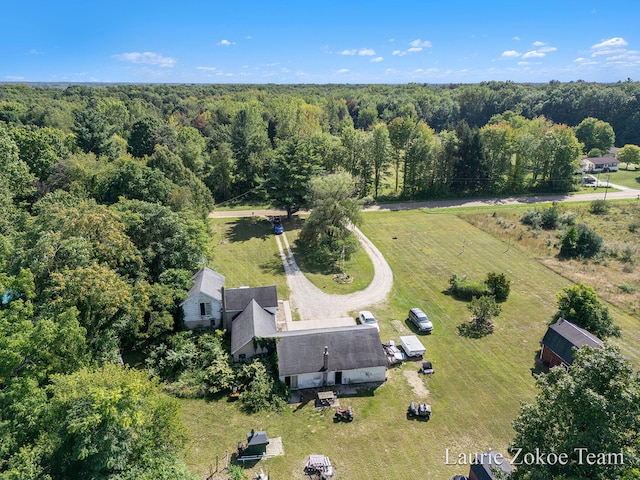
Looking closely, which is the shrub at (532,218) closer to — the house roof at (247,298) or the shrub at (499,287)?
the shrub at (499,287)

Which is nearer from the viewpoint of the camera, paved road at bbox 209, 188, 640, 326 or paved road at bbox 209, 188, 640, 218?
paved road at bbox 209, 188, 640, 326

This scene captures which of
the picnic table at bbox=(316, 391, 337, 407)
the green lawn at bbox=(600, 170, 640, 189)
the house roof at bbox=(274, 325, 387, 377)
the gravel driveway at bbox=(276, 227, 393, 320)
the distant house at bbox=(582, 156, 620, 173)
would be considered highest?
the distant house at bbox=(582, 156, 620, 173)

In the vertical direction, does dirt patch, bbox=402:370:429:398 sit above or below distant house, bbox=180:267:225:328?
below

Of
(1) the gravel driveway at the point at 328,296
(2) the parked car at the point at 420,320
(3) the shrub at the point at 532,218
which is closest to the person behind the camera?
(2) the parked car at the point at 420,320

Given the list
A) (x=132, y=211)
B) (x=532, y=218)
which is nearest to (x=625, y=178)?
(x=532, y=218)

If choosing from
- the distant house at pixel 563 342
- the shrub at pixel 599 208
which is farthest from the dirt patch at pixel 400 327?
the shrub at pixel 599 208

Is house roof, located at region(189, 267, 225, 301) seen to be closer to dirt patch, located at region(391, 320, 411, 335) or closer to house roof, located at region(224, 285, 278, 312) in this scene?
house roof, located at region(224, 285, 278, 312)

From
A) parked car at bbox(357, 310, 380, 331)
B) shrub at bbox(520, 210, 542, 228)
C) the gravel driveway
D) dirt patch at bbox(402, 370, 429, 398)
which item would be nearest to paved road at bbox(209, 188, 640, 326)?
the gravel driveway
